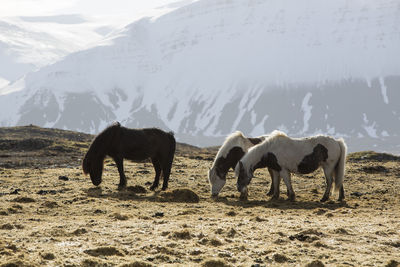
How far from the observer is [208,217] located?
1547cm

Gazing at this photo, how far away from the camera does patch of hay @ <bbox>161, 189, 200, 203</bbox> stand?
1912cm

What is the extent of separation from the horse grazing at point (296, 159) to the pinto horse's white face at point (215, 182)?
125 centimetres

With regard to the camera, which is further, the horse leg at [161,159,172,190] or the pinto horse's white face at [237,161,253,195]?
the horse leg at [161,159,172,190]

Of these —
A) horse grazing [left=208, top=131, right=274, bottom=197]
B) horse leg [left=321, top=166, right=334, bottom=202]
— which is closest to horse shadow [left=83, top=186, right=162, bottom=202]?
horse grazing [left=208, top=131, right=274, bottom=197]

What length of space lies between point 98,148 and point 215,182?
5073 millimetres

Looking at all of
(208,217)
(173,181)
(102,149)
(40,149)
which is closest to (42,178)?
(102,149)

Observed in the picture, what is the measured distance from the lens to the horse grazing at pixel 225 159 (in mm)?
21344

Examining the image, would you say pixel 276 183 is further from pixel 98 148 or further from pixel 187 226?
pixel 187 226

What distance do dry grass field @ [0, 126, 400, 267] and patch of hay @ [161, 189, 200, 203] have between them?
37mm

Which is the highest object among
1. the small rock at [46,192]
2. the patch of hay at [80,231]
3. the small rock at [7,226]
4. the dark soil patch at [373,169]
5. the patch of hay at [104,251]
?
the dark soil patch at [373,169]

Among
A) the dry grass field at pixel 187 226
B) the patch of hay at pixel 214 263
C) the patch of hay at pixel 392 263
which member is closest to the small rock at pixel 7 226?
the dry grass field at pixel 187 226

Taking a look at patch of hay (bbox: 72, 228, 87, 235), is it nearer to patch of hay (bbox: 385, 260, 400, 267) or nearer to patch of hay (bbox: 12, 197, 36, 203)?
patch of hay (bbox: 12, 197, 36, 203)

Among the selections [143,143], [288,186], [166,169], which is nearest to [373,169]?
[288,186]

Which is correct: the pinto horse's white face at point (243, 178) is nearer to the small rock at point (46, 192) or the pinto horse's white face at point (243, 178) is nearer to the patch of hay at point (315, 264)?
the small rock at point (46, 192)
